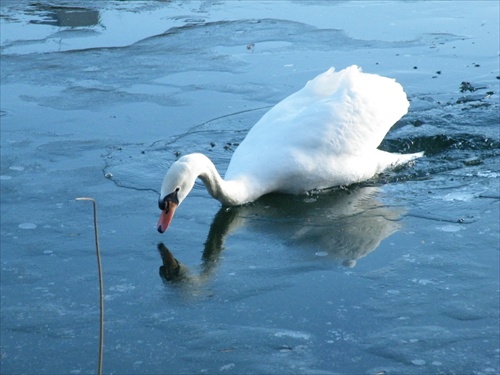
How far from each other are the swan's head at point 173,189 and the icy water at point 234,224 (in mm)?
230

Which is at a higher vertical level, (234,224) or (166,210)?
(166,210)

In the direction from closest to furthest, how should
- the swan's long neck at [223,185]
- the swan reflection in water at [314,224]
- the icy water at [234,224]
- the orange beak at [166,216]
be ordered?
the icy water at [234,224], the swan reflection in water at [314,224], the orange beak at [166,216], the swan's long neck at [223,185]

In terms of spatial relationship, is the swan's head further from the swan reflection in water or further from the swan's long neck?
the swan reflection in water

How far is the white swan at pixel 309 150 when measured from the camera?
7.20 m

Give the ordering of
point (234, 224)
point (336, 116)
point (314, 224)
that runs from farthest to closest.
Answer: point (336, 116) → point (234, 224) → point (314, 224)

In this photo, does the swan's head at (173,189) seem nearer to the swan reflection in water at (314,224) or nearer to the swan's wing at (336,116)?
the swan reflection in water at (314,224)

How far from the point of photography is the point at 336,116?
8047 mm

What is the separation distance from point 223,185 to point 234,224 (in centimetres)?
30

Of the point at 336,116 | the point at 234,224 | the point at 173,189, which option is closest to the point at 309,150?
the point at 336,116

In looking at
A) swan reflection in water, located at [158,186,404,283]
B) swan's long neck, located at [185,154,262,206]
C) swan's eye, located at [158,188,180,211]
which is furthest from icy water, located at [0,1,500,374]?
swan's eye, located at [158,188,180,211]

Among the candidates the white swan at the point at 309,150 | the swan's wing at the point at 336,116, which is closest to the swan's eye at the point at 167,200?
the white swan at the point at 309,150

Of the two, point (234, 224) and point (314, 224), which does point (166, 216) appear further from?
point (314, 224)

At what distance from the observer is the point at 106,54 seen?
12.1 meters

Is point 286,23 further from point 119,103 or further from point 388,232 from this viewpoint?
point 388,232
